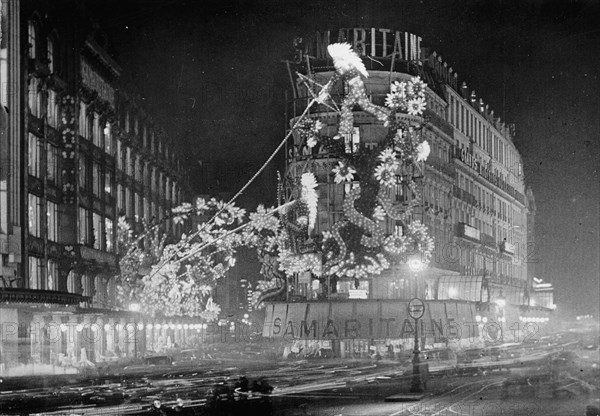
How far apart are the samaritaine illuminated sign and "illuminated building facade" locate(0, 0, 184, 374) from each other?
1566 centimetres

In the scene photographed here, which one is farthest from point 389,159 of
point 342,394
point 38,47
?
point 342,394

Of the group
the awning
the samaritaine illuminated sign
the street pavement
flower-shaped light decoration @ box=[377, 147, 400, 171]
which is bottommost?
the street pavement

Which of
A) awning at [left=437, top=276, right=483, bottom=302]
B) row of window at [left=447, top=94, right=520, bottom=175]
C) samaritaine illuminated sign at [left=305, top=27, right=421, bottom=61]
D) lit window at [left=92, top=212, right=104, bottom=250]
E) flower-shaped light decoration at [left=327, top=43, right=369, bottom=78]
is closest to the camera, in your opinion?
flower-shaped light decoration at [left=327, top=43, right=369, bottom=78]

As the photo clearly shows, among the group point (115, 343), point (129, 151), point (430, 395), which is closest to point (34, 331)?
point (115, 343)

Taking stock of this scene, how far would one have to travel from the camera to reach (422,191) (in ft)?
296

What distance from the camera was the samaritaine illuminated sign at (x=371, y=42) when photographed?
8688 cm

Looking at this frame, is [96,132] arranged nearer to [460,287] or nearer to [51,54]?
[51,54]

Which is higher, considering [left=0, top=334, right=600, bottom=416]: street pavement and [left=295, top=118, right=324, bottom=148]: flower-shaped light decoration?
[left=295, top=118, right=324, bottom=148]: flower-shaped light decoration

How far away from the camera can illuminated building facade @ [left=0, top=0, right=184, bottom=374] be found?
184 ft

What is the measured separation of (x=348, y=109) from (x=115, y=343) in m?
25.8

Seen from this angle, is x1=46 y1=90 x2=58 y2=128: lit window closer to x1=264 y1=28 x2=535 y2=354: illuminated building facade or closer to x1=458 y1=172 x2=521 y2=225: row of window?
x1=264 y1=28 x2=535 y2=354: illuminated building facade

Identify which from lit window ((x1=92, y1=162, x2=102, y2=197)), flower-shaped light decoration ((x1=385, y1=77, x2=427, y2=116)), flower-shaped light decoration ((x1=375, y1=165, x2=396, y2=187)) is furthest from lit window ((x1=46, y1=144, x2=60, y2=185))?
flower-shaped light decoration ((x1=385, y1=77, x2=427, y2=116))

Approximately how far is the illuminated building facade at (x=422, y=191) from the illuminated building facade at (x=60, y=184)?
1336 cm

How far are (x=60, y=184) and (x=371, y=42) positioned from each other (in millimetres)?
29434
